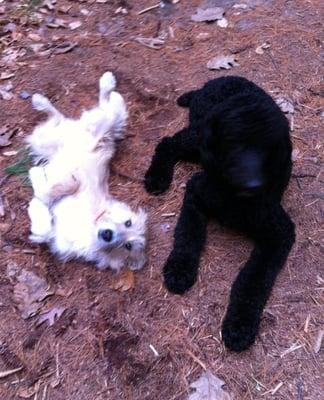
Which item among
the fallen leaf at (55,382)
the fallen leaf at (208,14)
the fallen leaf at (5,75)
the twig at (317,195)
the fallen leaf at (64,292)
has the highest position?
the fallen leaf at (5,75)

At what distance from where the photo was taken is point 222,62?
4828 mm

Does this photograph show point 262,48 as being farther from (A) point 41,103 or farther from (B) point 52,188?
(B) point 52,188

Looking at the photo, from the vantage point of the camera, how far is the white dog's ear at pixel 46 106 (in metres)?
4.40

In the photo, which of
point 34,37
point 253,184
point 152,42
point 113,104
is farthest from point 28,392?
point 34,37

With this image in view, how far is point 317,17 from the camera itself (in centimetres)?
522

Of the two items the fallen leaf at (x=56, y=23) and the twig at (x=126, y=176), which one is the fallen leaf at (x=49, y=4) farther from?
the twig at (x=126, y=176)

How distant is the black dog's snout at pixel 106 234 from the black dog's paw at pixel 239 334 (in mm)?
957

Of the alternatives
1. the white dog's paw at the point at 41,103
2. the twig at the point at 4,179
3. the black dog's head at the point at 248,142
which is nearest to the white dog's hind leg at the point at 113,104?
the white dog's paw at the point at 41,103

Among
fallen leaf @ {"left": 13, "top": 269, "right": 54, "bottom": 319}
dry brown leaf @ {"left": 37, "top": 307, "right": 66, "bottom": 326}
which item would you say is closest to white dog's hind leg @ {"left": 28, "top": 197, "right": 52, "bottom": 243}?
fallen leaf @ {"left": 13, "top": 269, "right": 54, "bottom": 319}

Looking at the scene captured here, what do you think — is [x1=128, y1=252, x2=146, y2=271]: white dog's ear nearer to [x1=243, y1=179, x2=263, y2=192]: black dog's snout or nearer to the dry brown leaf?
the dry brown leaf

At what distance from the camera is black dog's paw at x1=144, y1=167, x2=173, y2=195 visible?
399cm

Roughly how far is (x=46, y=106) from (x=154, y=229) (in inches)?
57.4

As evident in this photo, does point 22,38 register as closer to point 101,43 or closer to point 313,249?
point 101,43

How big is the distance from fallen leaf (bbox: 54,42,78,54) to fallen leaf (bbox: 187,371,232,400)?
3.35 meters
